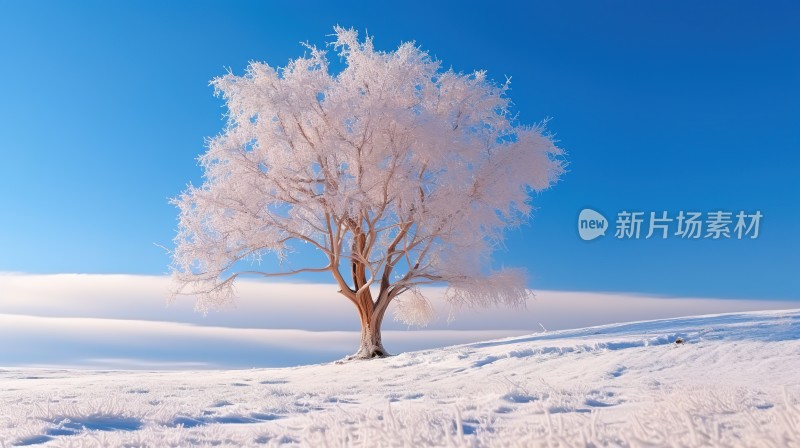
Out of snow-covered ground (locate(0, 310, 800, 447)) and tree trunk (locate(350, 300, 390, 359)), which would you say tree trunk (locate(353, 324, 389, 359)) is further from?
snow-covered ground (locate(0, 310, 800, 447))

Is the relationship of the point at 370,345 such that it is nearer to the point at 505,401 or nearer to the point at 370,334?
the point at 370,334

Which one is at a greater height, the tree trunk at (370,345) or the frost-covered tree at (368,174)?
the frost-covered tree at (368,174)

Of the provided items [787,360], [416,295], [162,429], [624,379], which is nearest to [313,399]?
[162,429]

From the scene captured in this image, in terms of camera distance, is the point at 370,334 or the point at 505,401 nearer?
the point at 505,401

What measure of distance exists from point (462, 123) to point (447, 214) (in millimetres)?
2442

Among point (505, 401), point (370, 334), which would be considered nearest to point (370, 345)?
point (370, 334)

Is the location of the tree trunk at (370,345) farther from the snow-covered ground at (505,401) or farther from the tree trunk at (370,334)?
the snow-covered ground at (505,401)

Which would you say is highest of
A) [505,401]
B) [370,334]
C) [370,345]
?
[370,334]

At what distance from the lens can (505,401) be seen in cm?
528

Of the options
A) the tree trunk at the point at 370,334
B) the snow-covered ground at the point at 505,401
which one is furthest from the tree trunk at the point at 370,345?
the snow-covered ground at the point at 505,401

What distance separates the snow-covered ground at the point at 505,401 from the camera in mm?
2857

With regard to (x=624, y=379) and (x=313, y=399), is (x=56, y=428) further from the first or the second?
(x=624, y=379)

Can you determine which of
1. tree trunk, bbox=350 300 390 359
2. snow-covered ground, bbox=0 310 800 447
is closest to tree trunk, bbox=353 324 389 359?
tree trunk, bbox=350 300 390 359

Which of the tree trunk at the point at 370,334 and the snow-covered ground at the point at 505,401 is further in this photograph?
the tree trunk at the point at 370,334
